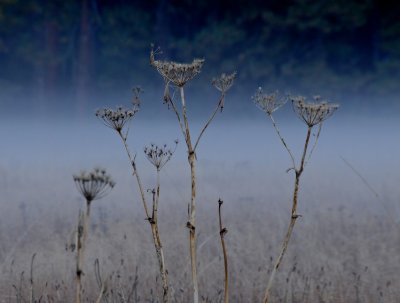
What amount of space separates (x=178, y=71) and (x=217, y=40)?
846 inches

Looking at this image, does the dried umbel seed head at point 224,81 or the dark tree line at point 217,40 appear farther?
the dark tree line at point 217,40

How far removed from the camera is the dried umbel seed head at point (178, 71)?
7.57 feet

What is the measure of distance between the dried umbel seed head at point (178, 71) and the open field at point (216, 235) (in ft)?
2.04

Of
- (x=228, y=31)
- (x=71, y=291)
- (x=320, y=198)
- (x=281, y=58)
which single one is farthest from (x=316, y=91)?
(x=71, y=291)

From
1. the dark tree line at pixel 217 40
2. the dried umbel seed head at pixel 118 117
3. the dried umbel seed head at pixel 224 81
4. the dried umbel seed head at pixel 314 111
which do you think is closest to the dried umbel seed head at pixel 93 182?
the dried umbel seed head at pixel 118 117

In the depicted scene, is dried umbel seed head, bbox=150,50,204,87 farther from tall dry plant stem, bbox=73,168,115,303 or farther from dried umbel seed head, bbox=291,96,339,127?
tall dry plant stem, bbox=73,168,115,303

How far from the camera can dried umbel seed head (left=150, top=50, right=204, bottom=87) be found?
2.31m

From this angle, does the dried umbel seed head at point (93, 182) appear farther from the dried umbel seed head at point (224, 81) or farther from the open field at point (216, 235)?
the dried umbel seed head at point (224, 81)

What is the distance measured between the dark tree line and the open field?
9.00m

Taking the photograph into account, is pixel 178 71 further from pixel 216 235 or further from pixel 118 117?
pixel 216 235

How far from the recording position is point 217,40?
77.0 feet

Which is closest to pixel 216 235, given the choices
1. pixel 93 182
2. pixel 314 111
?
pixel 314 111

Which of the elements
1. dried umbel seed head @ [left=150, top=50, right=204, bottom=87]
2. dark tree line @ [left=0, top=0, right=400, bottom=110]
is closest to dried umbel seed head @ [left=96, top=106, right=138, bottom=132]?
dried umbel seed head @ [left=150, top=50, right=204, bottom=87]

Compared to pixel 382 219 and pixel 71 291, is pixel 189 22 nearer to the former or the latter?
pixel 382 219
